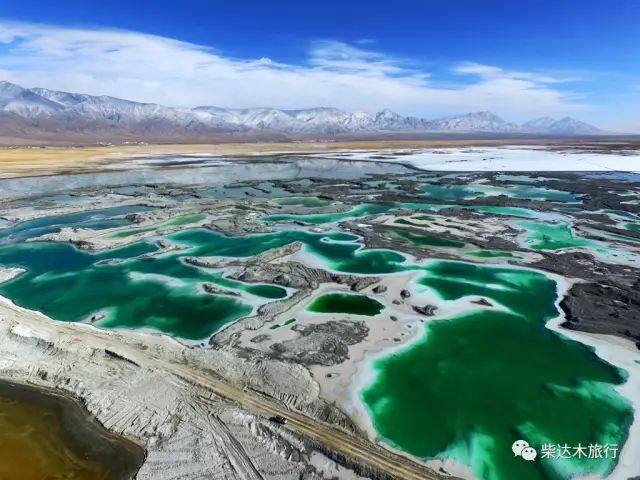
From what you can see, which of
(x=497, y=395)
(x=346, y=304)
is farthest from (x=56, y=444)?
(x=497, y=395)

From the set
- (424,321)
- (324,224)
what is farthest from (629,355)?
(324,224)

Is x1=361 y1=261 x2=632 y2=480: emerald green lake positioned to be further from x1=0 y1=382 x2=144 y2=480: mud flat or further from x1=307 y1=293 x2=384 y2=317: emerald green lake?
x1=0 y1=382 x2=144 y2=480: mud flat

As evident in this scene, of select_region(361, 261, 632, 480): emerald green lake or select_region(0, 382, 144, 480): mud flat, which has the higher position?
select_region(361, 261, 632, 480): emerald green lake

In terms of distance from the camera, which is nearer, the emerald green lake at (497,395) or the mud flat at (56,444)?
the mud flat at (56,444)

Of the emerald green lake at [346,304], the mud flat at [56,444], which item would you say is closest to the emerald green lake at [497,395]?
the emerald green lake at [346,304]

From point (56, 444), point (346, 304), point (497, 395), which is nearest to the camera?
point (56, 444)

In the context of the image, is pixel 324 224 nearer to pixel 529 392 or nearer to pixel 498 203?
pixel 498 203

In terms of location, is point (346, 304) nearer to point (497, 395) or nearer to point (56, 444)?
point (497, 395)

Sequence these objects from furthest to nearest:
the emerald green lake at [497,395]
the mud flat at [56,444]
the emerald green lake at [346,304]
A: the emerald green lake at [346,304]
the emerald green lake at [497,395]
the mud flat at [56,444]

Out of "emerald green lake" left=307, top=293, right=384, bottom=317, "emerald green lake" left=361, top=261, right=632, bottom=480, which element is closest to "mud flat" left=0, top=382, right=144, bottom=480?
"emerald green lake" left=361, top=261, right=632, bottom=480

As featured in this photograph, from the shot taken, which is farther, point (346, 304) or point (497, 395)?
point (346, 304)

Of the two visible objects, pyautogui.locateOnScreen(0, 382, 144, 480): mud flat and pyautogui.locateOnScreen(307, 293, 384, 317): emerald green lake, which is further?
pyautogui.locateOnScreen(307, 293, 384, 317): emerald green lake

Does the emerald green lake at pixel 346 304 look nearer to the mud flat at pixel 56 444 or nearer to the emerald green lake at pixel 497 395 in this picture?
the emerald green lake at pixel 497 395
